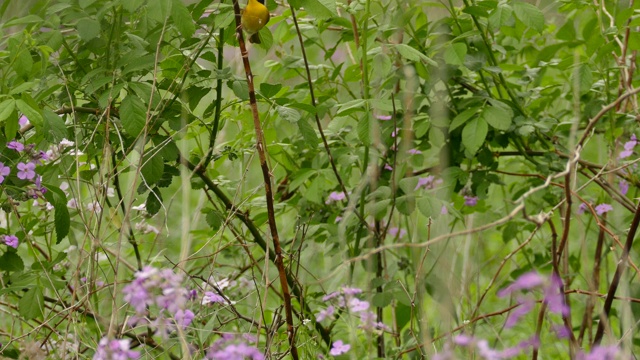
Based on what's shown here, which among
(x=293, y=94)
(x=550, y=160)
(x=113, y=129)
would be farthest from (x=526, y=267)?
(x=113, y=129)

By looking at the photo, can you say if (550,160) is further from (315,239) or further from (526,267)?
(315,239)

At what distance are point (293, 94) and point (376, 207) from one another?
20.7 inches

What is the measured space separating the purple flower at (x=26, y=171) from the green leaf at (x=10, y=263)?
0.80 ft

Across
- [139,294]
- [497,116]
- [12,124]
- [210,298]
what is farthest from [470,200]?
[139,294]

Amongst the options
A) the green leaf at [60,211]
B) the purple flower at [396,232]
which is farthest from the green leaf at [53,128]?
the purple flower at [396,232]

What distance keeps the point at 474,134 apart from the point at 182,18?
74 centimetres

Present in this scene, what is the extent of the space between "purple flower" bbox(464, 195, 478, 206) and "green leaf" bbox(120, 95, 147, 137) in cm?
100

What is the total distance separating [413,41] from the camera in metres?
2.14

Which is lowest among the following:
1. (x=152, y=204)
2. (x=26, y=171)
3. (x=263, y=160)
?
(x=152, y=204)

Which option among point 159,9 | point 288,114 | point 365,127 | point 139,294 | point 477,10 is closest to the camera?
point 139,294

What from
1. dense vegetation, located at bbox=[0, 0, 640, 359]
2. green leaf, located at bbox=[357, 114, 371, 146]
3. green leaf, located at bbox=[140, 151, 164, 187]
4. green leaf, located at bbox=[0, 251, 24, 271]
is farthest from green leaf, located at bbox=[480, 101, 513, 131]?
green leaf, located at bbox=[0, 251, 24, 271]

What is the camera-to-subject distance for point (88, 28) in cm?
168

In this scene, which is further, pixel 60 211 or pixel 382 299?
pixel 382 299

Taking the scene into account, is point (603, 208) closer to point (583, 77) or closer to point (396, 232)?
point (583, 77)
